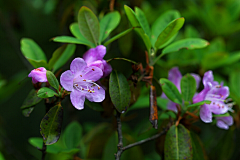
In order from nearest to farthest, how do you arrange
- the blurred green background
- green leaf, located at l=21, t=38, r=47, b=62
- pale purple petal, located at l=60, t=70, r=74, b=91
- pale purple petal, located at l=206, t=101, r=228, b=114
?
pale purple petal, located at l=60, t=70, r=74, b=91 < pale purple petal, located at l=206, t=101, r=228, b=114 < green leaf, located at l=21, t=38, r=47, b=62 < the blurred green background

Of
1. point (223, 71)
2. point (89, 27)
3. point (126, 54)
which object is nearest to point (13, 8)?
point (126, 54)

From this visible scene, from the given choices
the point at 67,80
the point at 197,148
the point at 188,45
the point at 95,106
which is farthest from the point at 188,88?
the point at 67,80

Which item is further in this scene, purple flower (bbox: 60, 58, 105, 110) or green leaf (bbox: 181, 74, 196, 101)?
green leaf (bbox: 181, 74, 196, 101)

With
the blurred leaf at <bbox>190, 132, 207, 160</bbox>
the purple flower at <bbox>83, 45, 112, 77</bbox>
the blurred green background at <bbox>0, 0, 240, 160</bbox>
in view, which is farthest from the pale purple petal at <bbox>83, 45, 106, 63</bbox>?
the blurred leaf at <bbox>190, 132, 207, 160</bbox>

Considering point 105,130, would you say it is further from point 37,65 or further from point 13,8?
point 13,8

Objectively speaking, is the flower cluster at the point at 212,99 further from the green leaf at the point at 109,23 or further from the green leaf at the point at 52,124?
the green leaf at the point at 52,124

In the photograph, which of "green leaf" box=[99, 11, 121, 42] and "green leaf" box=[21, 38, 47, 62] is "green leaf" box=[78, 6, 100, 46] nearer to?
"green leaf" box=[99, 11, 121, 42]
